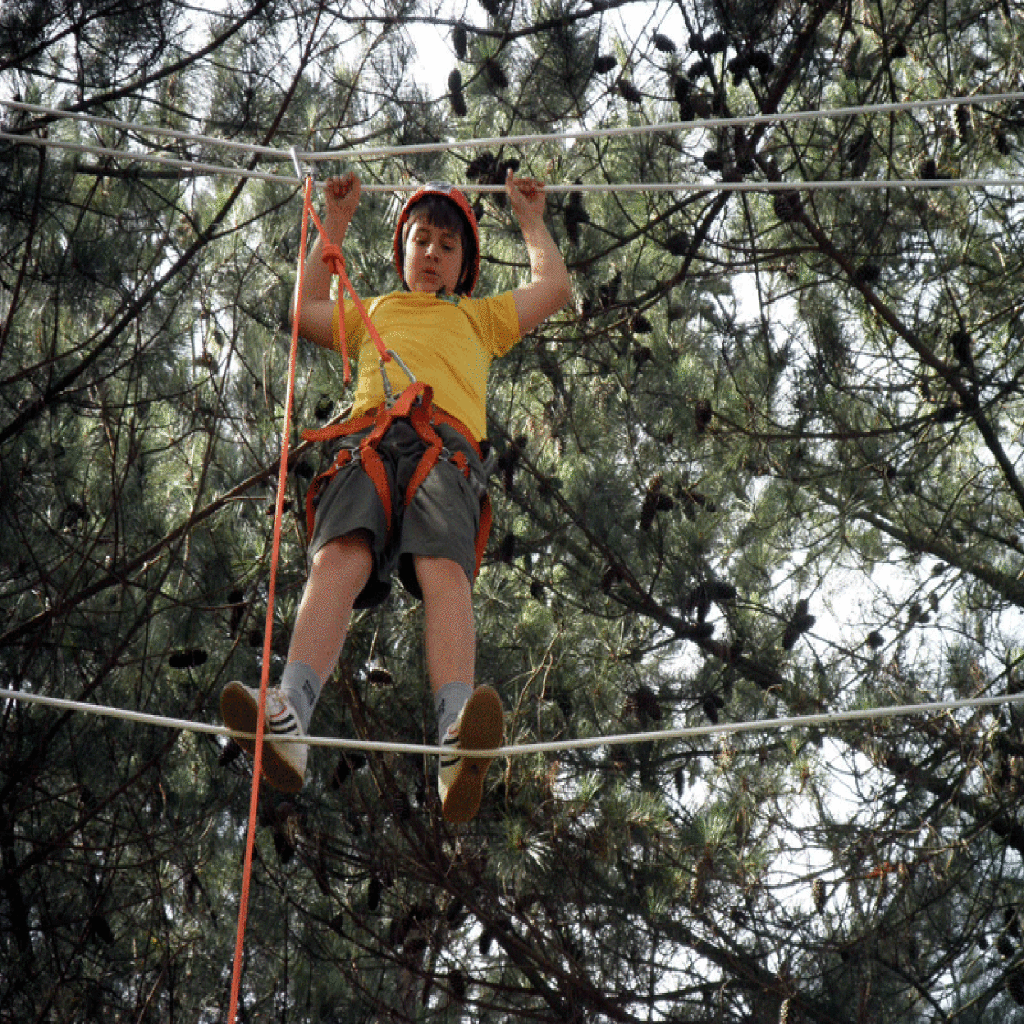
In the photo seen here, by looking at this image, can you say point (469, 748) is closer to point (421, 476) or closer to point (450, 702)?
point (450, 702)

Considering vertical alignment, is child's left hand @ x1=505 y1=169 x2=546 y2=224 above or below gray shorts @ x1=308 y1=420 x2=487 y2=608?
above

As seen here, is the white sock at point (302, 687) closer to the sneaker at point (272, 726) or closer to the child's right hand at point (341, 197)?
the sneaker at point (272, 726)

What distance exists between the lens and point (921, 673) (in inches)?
208

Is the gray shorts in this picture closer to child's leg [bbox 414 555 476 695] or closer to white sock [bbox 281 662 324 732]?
child's leg [bbox 414 555 476 695]

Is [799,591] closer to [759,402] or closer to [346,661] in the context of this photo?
[759,402]

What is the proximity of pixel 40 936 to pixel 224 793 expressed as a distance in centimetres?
70

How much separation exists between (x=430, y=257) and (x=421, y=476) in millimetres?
623

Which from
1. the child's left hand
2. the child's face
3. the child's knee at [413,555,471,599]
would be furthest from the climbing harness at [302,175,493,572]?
the child's left hand

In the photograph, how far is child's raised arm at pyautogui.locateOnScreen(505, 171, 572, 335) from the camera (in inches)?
134

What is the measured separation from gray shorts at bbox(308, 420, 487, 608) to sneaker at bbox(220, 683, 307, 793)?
0.38 meters

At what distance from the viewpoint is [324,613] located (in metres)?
2.87

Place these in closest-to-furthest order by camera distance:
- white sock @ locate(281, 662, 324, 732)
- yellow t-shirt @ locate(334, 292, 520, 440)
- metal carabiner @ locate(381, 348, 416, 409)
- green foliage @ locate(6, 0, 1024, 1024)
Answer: white sock @ locate(281, 662, 324, 732), metal carabiner @ locate(381, 348, 416, 409), yellow t-shirt @ locate(334, 292, 520, 440), green foliage @ locate(6, 0, 1024, 1024)

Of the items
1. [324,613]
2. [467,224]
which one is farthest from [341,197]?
[324,613]

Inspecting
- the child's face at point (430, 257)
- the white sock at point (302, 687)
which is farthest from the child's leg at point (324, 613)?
the child's face at point (430, 257)
